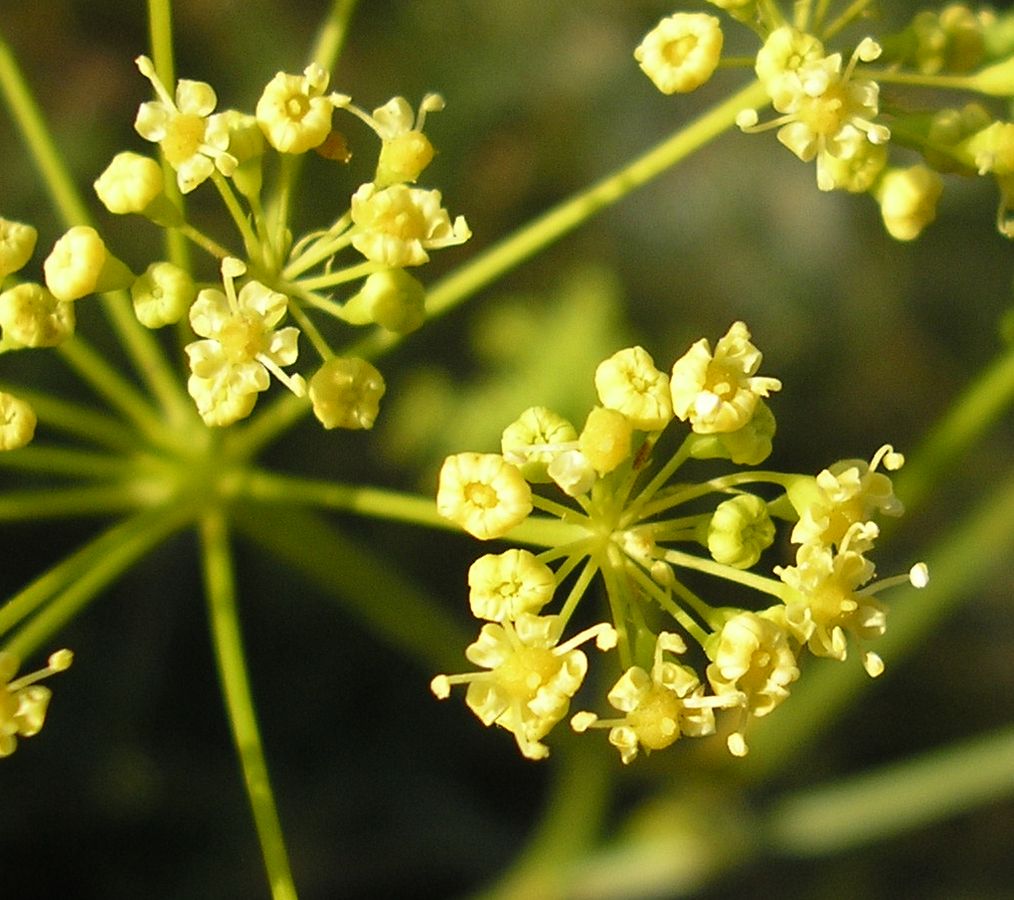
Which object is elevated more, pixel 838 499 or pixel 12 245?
pixel 12 245

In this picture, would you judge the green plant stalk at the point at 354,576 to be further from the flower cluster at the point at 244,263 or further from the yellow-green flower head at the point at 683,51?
the yellow-green flower head at the point at 683,51

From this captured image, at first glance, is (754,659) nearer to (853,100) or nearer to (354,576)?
(853,100)

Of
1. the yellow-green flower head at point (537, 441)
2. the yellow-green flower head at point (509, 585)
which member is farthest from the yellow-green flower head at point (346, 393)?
Answer: the yellow-green flower head at point (509, 585)

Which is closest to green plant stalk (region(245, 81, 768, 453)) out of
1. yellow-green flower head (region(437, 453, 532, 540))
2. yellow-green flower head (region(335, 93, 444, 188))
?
yellow-green flower head (region(335, 93, 444, 188))

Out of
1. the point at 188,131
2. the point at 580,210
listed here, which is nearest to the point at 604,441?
the point at 580,210


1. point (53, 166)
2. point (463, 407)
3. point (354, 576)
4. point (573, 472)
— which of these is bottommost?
point (573, 472)

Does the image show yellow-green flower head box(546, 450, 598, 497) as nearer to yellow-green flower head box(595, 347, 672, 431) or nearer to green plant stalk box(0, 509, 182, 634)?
yellow-green flower head box(595, 347, 672, 431)

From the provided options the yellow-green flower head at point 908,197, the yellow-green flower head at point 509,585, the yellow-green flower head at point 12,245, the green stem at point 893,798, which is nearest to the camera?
the yellow-green flower head at point 509,585
